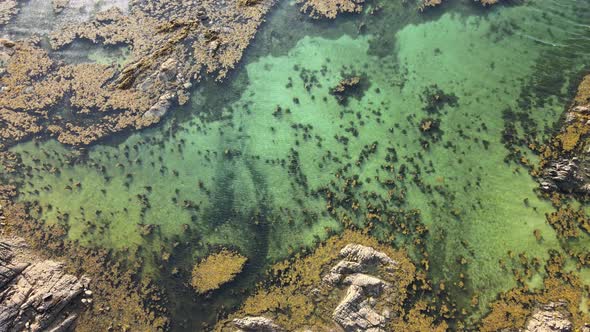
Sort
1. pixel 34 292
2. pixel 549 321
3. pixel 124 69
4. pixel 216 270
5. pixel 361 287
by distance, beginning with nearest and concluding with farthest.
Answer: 1. pixel 549 321
2. pixel 361 287
3. pixel 34 292
4. pixel 216 270
5. pixel 124 69

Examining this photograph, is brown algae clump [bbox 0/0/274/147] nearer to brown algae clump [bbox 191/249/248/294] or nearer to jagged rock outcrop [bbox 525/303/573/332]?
brown algae clump [bbox 191/249/248/294]

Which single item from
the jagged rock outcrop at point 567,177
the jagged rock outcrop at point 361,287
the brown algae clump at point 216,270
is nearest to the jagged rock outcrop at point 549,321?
the jagged rock outcrop at point 567,177

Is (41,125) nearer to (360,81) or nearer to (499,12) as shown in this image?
(360,81)

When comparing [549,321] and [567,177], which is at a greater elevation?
[567,177]

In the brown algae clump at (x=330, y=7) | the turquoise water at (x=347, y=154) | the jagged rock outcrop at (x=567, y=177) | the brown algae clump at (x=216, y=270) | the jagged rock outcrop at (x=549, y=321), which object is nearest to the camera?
the jagged rock outcrop at (x=549, y=321)

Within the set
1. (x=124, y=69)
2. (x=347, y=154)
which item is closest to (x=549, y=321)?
(x=347, y=154)

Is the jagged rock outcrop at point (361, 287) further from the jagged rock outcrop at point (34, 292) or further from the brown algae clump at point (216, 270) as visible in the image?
the jagged rock outcrop at point (34, 292)

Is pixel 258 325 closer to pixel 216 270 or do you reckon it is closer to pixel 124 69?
pixel 216 270
